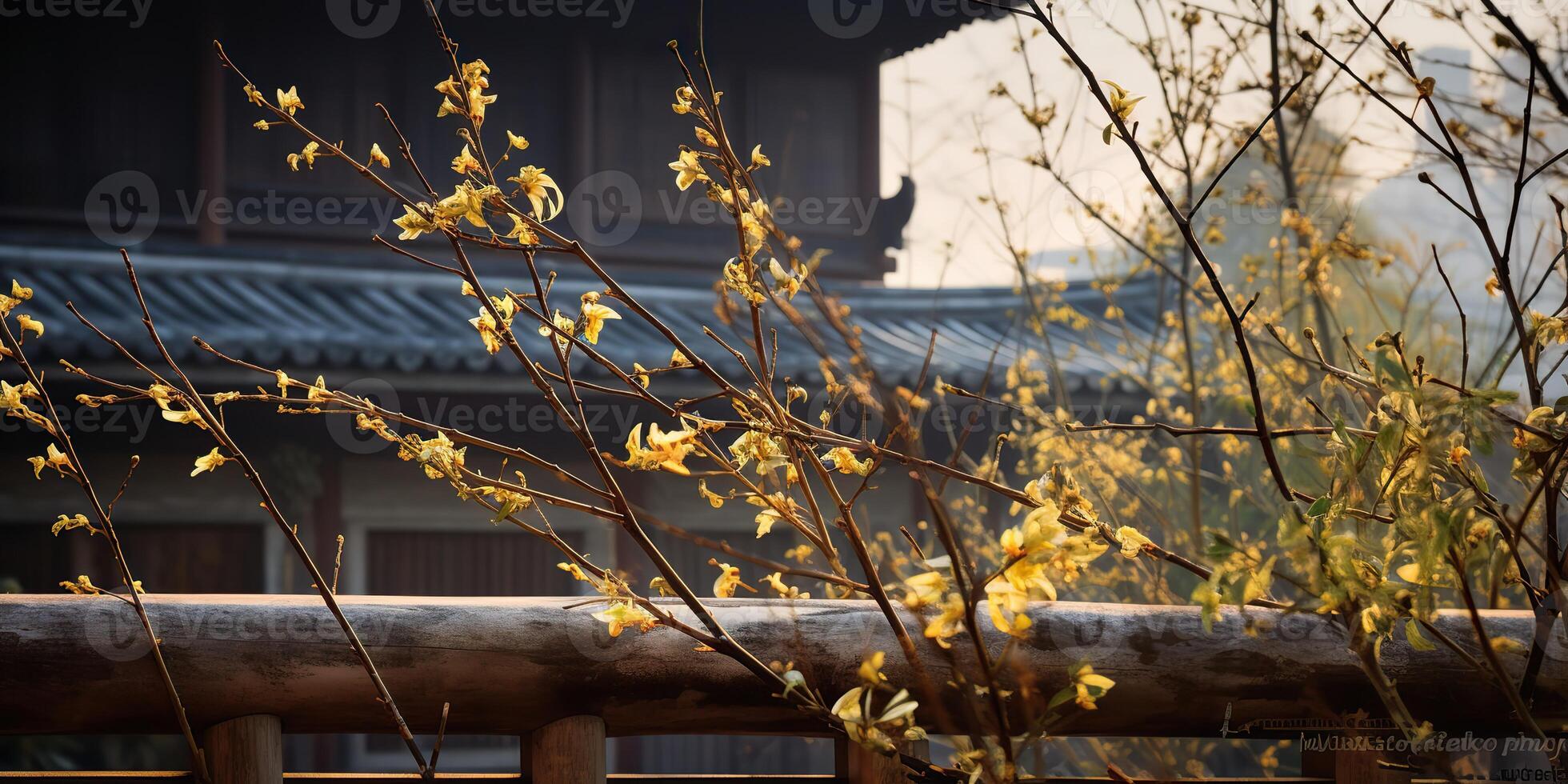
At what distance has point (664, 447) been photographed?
2.77 feet

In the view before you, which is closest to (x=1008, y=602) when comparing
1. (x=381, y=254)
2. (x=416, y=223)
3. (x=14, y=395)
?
(x=416, y=223)

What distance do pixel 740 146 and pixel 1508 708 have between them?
533cm

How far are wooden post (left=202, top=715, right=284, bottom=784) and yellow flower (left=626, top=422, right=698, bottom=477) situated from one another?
1.96 feet

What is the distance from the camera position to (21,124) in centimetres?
530

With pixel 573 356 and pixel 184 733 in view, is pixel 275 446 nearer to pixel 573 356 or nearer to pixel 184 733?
pixel 573 356

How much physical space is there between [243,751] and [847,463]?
2.25 ft

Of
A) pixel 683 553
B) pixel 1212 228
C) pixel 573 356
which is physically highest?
pixel 1212 228

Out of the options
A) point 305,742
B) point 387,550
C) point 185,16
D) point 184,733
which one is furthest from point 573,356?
point 184,733

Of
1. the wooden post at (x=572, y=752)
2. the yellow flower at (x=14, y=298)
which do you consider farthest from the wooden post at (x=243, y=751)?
the yellow flower at (x=14, y=298)

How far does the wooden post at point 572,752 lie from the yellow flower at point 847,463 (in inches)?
16.0

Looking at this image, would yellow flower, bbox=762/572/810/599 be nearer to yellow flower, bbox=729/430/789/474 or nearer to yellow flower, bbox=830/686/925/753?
yellow flower, bbox=729/430/789/474

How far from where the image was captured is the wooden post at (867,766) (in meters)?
1.25

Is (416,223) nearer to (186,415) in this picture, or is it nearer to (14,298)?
(186,415)

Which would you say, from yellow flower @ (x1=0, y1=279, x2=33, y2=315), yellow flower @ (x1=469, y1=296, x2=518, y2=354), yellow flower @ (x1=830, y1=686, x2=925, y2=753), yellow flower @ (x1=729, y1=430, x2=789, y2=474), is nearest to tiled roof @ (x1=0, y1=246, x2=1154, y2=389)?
yellow flower @ (x1=0, y1=279, x2=33, y2=315)
